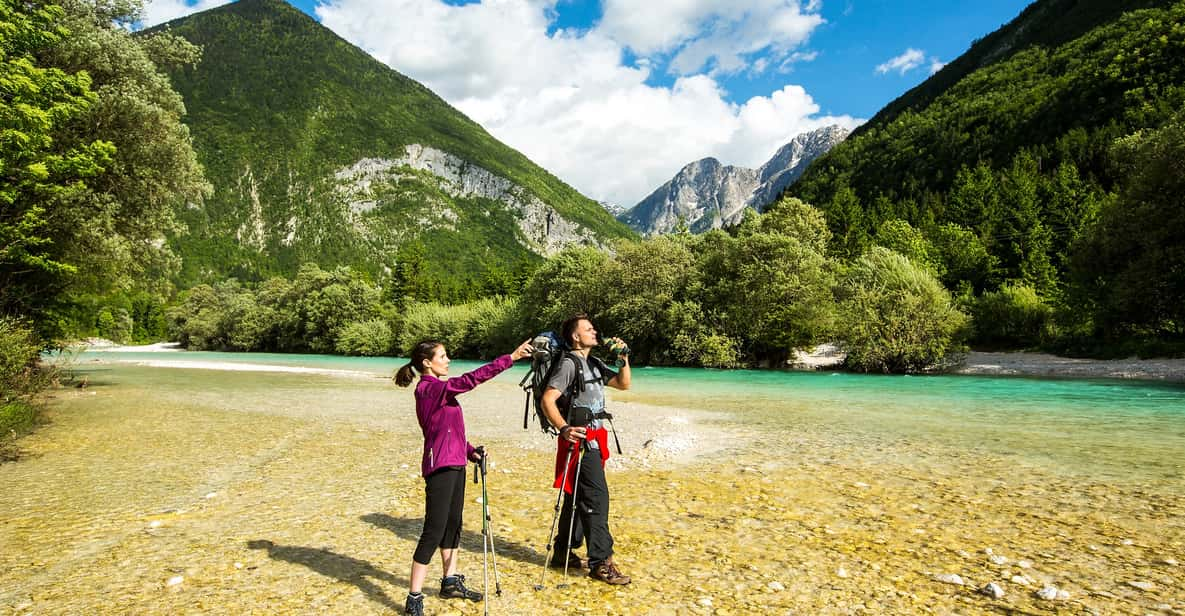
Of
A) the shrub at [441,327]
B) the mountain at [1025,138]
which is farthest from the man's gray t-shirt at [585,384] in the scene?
the shrub at [441,327]

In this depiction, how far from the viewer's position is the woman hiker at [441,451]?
5402mm

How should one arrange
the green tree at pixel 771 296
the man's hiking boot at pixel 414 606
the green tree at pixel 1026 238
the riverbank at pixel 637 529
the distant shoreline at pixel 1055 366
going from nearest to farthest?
the man's hiking boot at pixel 414 606 → the riverbank at pixel 637 529 → the distant shoreline at pixel 1055 366 → the green tree at pixel 771 296 → the green tree at pixel 1026 238

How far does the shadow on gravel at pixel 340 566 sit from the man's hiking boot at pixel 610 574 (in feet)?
6.25

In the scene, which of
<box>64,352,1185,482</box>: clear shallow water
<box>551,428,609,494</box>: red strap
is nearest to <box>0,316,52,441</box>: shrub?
<box>551,428,609,494</box>: red strap

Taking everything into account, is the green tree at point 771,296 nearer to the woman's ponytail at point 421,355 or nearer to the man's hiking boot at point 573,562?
the man's hiking boot at point 573,562

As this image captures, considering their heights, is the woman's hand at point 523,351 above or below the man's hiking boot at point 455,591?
above

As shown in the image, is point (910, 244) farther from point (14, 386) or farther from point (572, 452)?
point (14, 386)

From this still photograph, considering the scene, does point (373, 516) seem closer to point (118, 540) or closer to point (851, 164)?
point (118, 540)

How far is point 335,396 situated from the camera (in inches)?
1088

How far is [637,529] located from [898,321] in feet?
136

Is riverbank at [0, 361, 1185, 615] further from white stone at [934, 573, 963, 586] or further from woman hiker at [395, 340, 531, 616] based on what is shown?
woman hiker at [395, 340, 531, 616]

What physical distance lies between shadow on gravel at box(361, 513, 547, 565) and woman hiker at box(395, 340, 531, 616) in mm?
1203

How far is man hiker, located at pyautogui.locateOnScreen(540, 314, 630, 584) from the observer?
602 centimetres

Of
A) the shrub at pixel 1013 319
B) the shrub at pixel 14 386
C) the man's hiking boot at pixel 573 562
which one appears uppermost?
the shrub at pixel 1013 319
